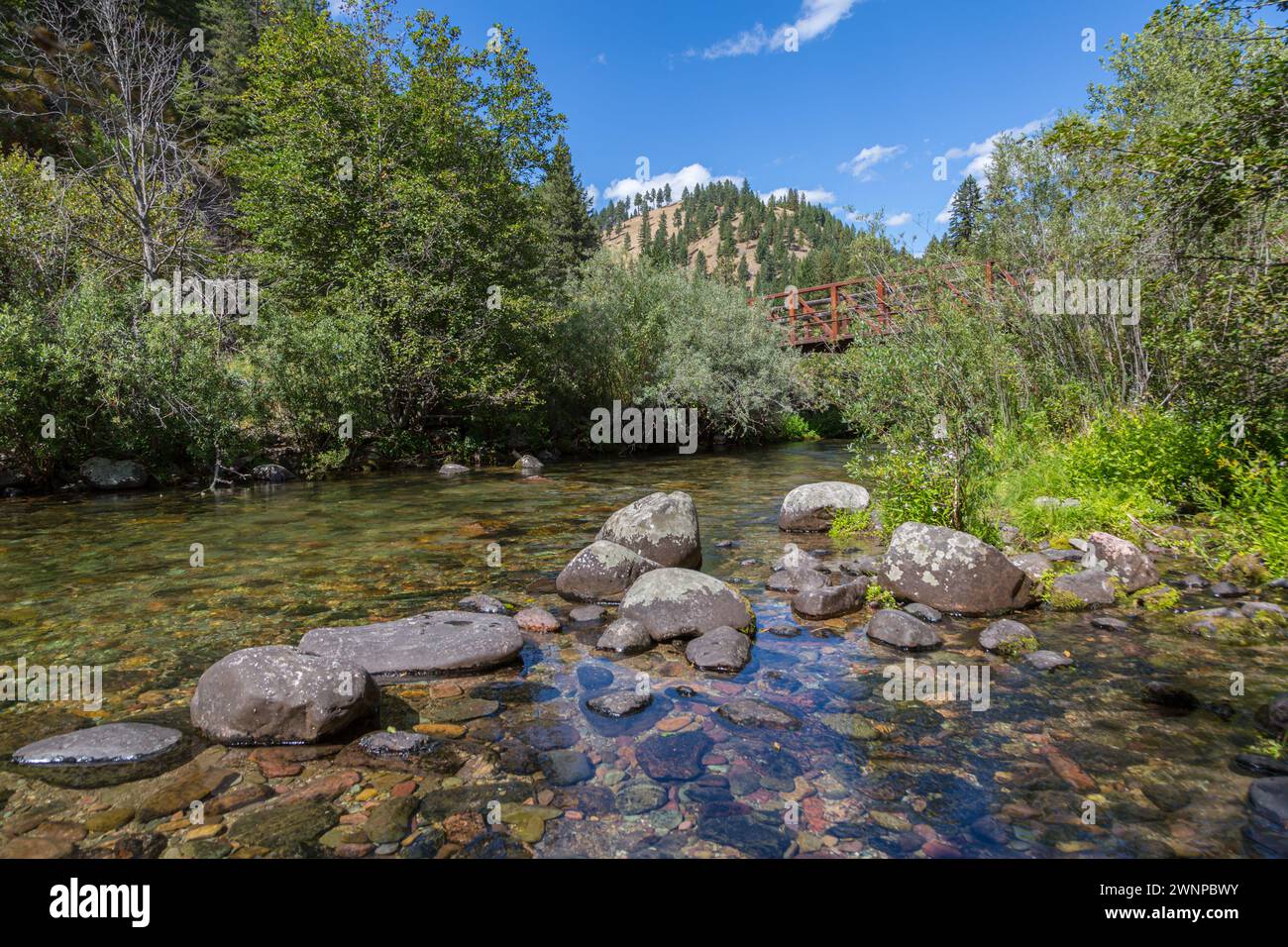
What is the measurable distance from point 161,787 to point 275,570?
5.56 meters

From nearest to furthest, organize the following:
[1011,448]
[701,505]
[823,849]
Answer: [823,849] → [1011,448] → [701,505]

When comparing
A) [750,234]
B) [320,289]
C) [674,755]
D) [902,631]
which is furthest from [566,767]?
[750,234]

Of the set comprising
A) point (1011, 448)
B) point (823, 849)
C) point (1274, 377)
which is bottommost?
point (823, 849)

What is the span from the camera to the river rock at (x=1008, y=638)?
18.9ft

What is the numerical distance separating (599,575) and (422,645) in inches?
96.5

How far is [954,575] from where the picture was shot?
22.8ft

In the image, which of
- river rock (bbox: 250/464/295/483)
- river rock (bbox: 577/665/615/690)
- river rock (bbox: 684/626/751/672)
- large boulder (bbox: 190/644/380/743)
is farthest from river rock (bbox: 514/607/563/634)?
river rock (bbox: 250/464/295/483)

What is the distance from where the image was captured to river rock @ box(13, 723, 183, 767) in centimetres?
411

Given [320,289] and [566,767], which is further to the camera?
[320,289]

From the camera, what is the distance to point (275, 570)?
897 centimetres

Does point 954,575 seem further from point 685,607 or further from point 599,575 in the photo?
point 599,575

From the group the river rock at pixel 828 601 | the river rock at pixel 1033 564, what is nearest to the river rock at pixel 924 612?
the river rock at pixel 828 601
